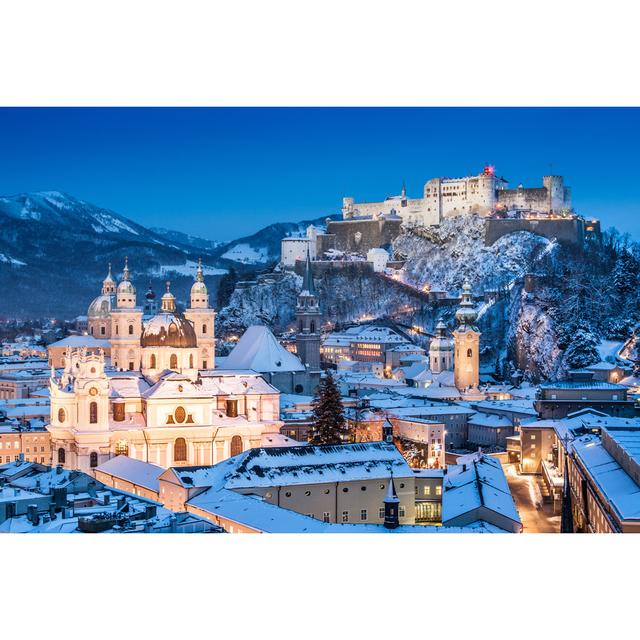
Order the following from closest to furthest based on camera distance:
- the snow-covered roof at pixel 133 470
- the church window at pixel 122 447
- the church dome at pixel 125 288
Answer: the snow-covered roof at pixel 133 470 → the church window at pixel 122 447 → the church dome at pixel 125 288

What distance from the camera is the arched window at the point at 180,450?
2148cm

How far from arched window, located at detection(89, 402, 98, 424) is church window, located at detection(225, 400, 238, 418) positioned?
3.17m

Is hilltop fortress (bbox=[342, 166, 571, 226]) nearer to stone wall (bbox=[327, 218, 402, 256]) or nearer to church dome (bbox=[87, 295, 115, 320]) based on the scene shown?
stone wall (bbox=[327, 218, 402, 256])

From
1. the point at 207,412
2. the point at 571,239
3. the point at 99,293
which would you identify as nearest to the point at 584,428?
the point at 207,412

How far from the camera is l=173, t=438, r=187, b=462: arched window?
2148cm

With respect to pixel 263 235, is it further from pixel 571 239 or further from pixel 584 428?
pixel 584 428

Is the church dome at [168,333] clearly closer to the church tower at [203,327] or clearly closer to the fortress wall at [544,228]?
the church tower at [203,327]

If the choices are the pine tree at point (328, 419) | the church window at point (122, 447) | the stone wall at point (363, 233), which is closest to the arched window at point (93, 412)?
the church window at point (122, 447)

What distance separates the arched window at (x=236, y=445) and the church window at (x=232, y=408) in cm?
100

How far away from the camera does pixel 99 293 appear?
103 ft

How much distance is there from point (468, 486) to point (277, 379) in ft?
37.9

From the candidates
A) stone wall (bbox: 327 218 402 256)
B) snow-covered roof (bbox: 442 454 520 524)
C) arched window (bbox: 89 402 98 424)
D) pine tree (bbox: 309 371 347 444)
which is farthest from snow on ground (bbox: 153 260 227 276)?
snow-covered roof (bbox: 442 454 520 524)

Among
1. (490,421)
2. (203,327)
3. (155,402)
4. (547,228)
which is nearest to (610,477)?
(155,402)

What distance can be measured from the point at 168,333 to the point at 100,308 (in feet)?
23.8
